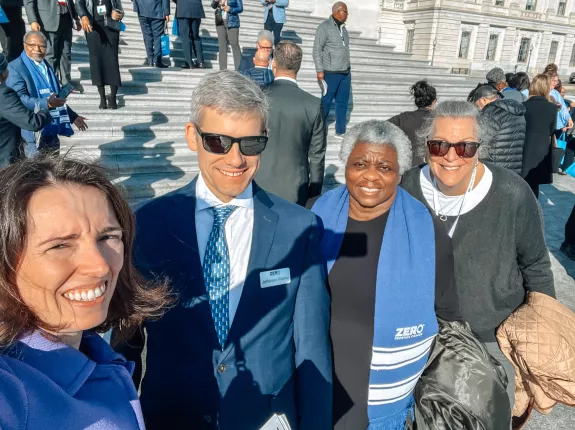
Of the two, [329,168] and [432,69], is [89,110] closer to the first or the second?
[329,168]

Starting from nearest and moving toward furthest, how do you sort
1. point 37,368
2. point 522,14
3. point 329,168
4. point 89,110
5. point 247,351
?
point 37,368 < point 247,351 < point 89,110 < point 329,168 < point 522,14

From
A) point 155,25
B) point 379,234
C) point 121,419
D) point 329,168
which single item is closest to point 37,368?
point 121,419

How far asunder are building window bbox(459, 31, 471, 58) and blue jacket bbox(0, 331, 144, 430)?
144 feet

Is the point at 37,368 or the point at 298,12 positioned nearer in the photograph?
the point at 37,368

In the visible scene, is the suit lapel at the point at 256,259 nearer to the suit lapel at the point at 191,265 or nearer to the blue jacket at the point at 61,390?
the suit lapel at the point at 191,265

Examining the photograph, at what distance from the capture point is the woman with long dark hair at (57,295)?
2.98ft

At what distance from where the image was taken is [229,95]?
1507mm

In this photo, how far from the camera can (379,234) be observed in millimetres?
2111

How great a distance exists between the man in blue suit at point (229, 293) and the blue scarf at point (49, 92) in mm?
4328

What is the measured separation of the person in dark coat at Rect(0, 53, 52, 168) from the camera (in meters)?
4.31

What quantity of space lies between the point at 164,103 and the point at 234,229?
23.3 ft

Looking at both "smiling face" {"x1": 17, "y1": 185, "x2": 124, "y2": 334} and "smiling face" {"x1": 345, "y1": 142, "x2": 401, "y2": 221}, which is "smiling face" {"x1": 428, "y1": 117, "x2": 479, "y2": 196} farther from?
"smiling face" {"x1": 17, "y1": 185, "x2": 124, "y2": 334}

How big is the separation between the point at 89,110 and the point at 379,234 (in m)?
6.65

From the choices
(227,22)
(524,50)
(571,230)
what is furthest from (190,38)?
(524,50)
